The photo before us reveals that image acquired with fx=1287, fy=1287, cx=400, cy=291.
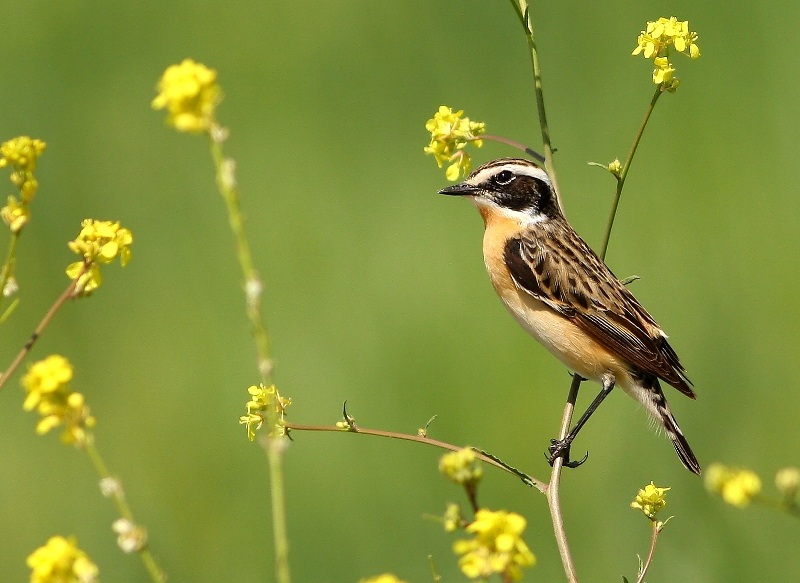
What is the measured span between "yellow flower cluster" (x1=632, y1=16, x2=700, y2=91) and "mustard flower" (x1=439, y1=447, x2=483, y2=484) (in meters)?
2.12

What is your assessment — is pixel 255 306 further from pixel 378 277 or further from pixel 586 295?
pixel 378 277

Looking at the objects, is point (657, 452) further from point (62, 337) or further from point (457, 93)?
point (62, 337)

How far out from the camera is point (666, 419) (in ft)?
18.4

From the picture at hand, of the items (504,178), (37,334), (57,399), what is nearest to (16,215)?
(37,334)

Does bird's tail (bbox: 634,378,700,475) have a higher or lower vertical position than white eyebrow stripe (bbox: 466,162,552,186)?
lower

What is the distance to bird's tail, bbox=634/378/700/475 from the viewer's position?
18.1 feet

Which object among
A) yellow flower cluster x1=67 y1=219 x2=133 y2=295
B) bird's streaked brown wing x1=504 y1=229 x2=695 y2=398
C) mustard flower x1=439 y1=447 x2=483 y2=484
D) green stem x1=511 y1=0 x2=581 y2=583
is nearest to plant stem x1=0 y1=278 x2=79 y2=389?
yellow flower cluster x1=67 y1=219 x2=133 y2=295

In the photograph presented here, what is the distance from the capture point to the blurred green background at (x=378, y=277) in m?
6.60

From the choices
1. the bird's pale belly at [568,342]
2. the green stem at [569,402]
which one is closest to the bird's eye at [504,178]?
the bird's pale belly at [568,342]

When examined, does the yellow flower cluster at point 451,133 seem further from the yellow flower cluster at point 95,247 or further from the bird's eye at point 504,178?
the bird's eye at point 504,178

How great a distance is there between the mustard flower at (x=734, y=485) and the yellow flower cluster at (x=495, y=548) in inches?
14.8

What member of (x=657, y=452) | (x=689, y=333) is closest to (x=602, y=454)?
(x=657, y=452)

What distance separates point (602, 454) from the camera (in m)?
6.93

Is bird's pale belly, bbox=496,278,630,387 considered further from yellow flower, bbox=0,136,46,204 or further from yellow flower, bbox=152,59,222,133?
yellow flower, bbox=152,59,222,133
